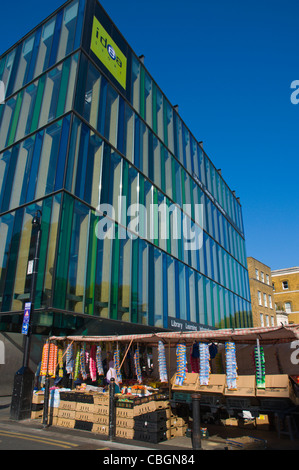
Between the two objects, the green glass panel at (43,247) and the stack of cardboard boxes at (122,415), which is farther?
the green glass panel at (43,247)

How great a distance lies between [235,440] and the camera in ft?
27.2

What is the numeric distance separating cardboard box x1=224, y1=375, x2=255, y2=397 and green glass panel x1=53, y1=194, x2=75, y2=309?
26.4 feet

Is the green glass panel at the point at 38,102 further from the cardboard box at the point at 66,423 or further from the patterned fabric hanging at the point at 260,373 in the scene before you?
the patterned fabric hanging at the point at 260,373

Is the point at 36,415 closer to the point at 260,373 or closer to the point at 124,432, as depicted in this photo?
the point at 124,432

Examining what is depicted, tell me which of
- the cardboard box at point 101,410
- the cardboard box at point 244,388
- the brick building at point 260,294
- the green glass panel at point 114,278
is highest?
the brick building at point 260,294

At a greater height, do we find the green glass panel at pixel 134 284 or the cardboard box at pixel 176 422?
the green glass panel at pixel 134 284

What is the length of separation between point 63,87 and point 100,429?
17495 mm

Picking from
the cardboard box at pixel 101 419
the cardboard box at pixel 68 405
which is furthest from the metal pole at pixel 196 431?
the cardboard box at pixel 68 405

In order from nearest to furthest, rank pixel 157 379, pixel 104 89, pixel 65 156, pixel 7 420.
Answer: pixel 7 420 → pixel 157 379 → pixel 65 156 → pixel 104 89

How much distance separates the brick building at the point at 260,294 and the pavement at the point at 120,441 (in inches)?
1412

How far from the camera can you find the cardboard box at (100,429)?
9.68 metres

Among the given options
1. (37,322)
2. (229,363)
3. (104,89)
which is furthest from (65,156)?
(229,363)
